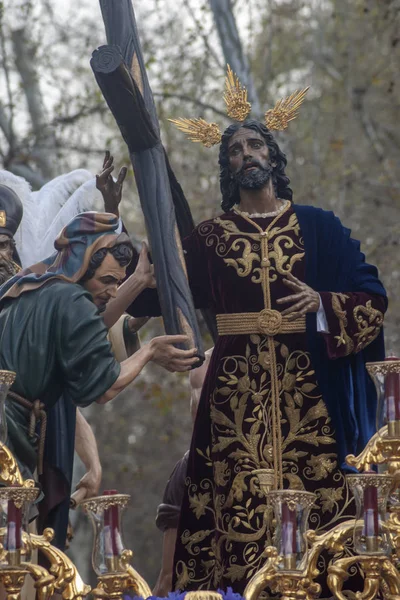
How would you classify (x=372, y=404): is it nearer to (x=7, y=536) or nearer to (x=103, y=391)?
(x=103, y=391)

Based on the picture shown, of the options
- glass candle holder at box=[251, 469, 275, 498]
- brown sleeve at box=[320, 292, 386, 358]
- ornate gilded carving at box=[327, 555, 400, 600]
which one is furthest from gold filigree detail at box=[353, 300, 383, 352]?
ornate gilded carving at box=[327, 555, 400, 600]

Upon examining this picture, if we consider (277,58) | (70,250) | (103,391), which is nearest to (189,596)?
(103,391)

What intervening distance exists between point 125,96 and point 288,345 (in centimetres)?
155

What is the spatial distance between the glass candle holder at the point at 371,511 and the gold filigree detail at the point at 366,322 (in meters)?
1.55

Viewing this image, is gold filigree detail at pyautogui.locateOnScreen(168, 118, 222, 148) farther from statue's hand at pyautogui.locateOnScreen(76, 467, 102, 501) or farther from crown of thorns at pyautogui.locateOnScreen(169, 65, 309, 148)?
statue's hand at pyautogui.locateOnScreen(76, 467, 102, 501)

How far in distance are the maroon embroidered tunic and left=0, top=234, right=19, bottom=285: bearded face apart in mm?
1132

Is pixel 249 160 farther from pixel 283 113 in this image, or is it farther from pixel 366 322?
pixel 366 322

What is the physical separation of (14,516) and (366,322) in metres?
2.59

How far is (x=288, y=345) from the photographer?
31.8 ft

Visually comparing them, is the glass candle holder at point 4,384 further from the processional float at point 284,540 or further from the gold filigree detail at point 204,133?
the gold filigree detail at point 204,133

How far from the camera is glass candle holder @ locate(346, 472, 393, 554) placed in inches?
316

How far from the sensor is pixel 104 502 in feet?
26.2

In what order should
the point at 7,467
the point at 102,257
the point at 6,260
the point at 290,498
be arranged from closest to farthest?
the point at 290,498, the point at 7,467, the point at 102,257, the point at 6,260

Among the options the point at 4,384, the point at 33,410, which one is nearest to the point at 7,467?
the point at 4,384
